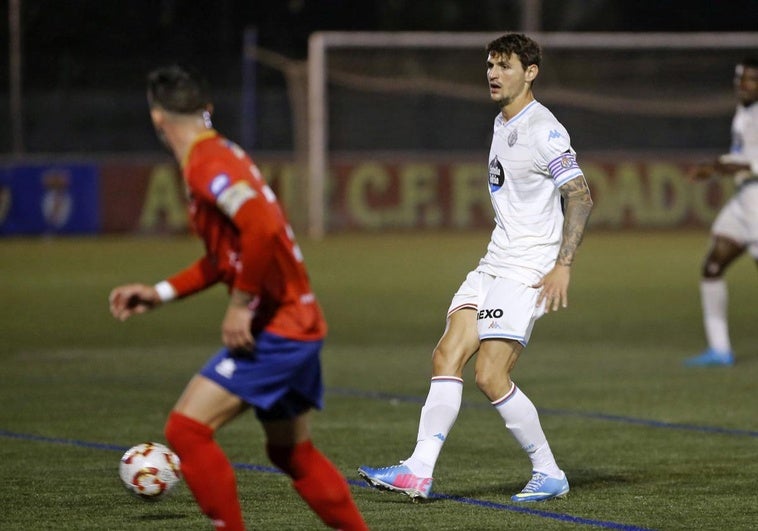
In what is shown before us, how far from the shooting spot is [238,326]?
5.01 m

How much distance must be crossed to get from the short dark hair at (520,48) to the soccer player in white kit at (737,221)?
5025 millimetres

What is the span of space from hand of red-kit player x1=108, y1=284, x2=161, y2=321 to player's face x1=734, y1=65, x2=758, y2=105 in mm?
7417

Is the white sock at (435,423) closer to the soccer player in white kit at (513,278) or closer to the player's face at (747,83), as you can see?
the soccer player in white kit at (513,278)

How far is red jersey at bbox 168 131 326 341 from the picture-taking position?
16.3ft

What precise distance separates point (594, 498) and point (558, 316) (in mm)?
8803

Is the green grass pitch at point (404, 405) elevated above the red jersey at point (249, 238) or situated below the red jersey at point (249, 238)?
below

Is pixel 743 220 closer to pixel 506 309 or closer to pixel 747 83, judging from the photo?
pixel 747 83

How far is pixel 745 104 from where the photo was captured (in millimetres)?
11859

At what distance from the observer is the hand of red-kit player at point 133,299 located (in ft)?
17.4

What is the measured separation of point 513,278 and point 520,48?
1.05 m

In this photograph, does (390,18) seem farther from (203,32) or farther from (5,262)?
(5,262)

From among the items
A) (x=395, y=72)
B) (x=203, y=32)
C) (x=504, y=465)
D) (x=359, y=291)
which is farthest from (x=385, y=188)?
(x=504, y=465)

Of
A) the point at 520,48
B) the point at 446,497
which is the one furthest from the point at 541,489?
the point at 520,48

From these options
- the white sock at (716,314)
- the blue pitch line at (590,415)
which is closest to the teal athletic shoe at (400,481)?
the blue pitch line at (590,415)
